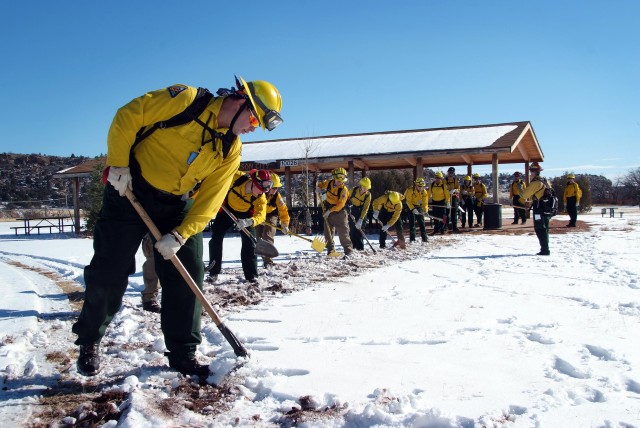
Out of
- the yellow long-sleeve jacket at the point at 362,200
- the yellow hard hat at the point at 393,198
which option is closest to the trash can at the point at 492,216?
the yellow hard hat at the point at 393,198

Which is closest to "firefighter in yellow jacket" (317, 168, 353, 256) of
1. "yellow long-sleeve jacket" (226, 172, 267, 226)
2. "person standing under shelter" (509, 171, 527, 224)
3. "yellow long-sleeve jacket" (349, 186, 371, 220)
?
"yellow long-sleeve jacket" (349, 186, 371, 220)

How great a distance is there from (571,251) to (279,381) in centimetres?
913

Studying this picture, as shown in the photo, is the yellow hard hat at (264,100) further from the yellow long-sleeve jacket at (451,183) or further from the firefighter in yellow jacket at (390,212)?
the yellow long-sleeve jacket at (451,183)

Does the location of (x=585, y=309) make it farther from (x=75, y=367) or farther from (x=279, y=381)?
(x=75, y=367)

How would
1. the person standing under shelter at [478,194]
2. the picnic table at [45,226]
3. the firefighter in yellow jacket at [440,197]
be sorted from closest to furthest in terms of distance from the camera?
the firefighter in yellow jacket at [440,197]
the person standing under shelter at [478,194]
the picnic table at [45,226]

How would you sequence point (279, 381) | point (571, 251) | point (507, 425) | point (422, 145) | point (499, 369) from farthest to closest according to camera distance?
1. point (422, 145)
2. point (571, 251)
3. point (499, 369)
4. point (279, 381)
5. point (507, 425)

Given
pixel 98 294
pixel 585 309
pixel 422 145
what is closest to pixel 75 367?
pixel 98 294

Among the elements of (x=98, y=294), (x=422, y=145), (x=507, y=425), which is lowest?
(x=507, y=425)

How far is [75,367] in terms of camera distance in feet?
11.3

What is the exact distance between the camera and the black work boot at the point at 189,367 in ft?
10.6

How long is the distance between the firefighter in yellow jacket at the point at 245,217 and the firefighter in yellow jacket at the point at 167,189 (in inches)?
135

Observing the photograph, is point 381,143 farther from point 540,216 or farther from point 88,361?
point 88,361

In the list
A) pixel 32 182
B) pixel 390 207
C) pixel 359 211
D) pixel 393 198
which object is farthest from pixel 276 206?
pixel 32 182

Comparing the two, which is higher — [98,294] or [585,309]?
[98,294]
